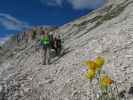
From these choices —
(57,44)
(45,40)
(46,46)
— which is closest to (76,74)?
(45,40)

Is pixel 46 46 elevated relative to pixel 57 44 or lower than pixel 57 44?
lower

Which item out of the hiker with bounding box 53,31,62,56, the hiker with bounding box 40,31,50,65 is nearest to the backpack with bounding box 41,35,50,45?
the hiker with bounding box 40,31,50,65

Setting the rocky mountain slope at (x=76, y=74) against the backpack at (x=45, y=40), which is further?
the backpack at (x=45, y=40)

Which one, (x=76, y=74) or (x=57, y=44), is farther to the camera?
(x=57, y=44)

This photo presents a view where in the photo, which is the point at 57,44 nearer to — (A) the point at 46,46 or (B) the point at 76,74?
(A) the point at 46,46

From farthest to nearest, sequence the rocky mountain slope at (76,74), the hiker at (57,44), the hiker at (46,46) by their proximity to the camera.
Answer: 1. the hiker at (57,44)
2. the hiker at (46,46)
3. the rocky mountain slope at (76,74)

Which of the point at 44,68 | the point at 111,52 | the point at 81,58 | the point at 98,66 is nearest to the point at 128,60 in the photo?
the point at 111,52

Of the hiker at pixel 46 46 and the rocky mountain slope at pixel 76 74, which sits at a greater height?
the hiker at pixel 46 46

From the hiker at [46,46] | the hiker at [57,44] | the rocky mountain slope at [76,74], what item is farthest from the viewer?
the hiker at [57,44]

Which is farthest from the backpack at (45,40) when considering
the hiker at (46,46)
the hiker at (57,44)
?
the hiker at (57,44)

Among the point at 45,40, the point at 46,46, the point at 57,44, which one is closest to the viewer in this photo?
the point at 45,40

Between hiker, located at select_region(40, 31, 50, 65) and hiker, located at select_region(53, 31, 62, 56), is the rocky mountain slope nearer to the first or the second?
hiker, located at select_region(40, 31, 50, 65)

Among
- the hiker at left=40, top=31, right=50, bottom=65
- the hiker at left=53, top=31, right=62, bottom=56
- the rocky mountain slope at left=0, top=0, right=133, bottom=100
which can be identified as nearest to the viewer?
the rocky mountain slope at left=0, top=0, right=133, bottom=100

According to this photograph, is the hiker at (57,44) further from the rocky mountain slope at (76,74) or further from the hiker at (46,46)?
the rocky mountain slope at (76,74)
